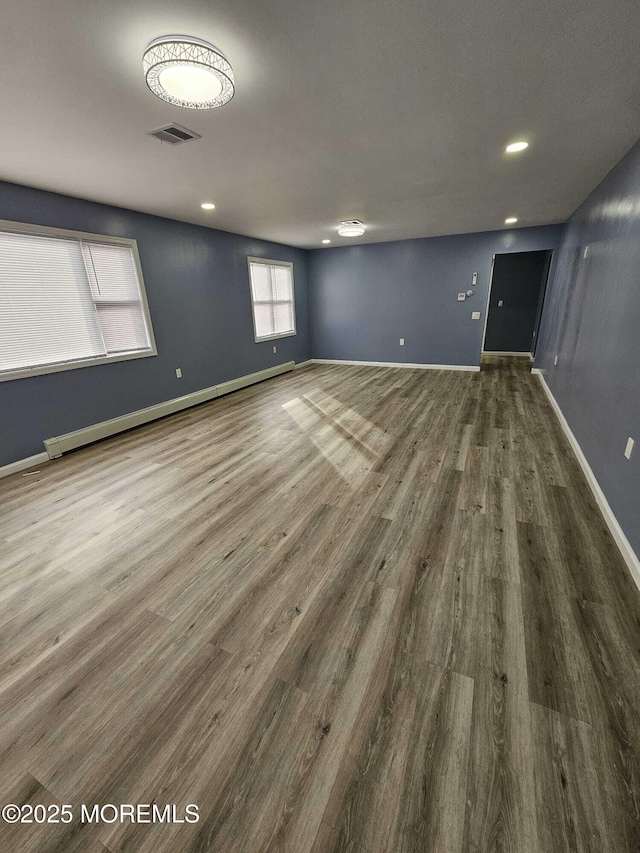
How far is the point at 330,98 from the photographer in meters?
1.87

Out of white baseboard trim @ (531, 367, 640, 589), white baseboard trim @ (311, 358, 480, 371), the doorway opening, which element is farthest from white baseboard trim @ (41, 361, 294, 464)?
the doorway opening

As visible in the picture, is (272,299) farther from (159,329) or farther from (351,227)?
(159,329)

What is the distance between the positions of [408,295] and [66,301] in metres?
5.70

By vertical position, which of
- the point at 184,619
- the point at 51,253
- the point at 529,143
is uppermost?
the point at 529,143

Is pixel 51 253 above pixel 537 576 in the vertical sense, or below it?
above

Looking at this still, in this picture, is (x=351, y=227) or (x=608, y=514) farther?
(x=351, y=227)

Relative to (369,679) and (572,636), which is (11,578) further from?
(572,636)

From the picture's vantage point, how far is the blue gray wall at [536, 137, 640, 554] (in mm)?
2072

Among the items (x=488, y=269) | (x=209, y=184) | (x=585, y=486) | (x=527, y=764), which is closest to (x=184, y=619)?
(x=527, y=764)

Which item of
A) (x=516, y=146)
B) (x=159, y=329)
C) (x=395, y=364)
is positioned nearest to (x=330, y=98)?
(x=516, y=146)

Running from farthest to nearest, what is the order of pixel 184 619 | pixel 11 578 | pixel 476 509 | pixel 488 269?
pixel 488 269 < pixel 476 509 < pixel 11 578 < pixel 184 619

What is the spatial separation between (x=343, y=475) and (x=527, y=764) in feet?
6.52

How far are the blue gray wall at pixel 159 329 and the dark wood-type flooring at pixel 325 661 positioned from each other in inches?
33.8

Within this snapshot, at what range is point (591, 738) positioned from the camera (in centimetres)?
112
